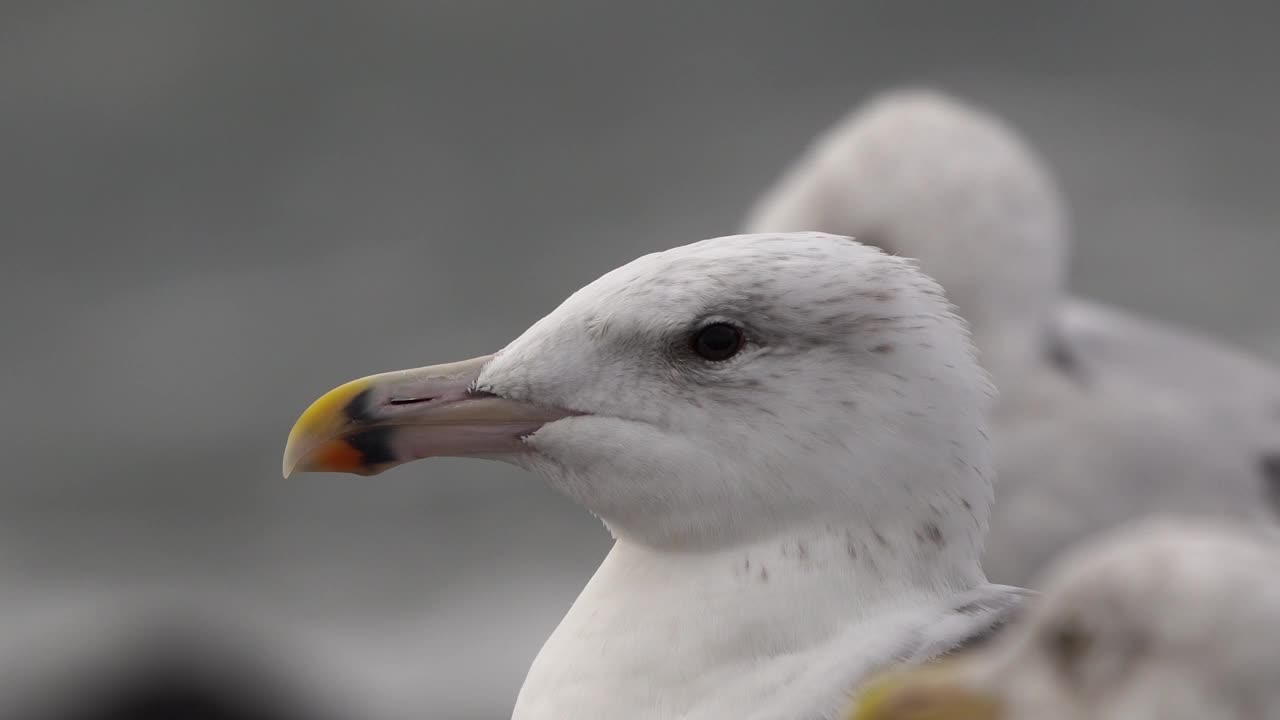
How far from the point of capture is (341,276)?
935cm

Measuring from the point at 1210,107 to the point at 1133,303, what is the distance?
4.39ft

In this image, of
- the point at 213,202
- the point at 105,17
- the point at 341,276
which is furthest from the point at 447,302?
the point at 105,17

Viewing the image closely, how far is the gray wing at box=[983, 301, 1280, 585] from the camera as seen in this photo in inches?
187

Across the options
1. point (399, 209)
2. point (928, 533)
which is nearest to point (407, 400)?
point (928, 533)

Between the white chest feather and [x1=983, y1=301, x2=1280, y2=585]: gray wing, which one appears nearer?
the white chest feather

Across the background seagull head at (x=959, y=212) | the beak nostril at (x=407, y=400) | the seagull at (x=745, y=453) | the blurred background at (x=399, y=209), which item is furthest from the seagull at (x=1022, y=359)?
the blurred background at (x=399, y=209)

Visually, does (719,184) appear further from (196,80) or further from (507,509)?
(196,80)

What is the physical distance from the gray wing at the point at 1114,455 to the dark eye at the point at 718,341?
2.38 meters

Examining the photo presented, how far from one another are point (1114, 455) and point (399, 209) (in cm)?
538

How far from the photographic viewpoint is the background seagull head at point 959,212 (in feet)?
15.7

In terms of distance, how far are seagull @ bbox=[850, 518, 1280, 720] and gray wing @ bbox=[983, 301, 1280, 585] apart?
279cm

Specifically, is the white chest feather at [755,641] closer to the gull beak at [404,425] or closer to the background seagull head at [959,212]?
the gull beak at [404,425]

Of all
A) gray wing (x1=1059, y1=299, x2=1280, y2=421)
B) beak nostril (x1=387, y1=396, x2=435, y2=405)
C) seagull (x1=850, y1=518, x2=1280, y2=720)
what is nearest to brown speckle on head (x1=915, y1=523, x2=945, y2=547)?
seagull (x1=850, y1=518, x2=1280, y2=720)

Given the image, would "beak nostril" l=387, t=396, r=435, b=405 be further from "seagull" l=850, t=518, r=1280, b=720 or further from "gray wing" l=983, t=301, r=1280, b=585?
"gray wing" l=983, t=301, r=1280, b=585
